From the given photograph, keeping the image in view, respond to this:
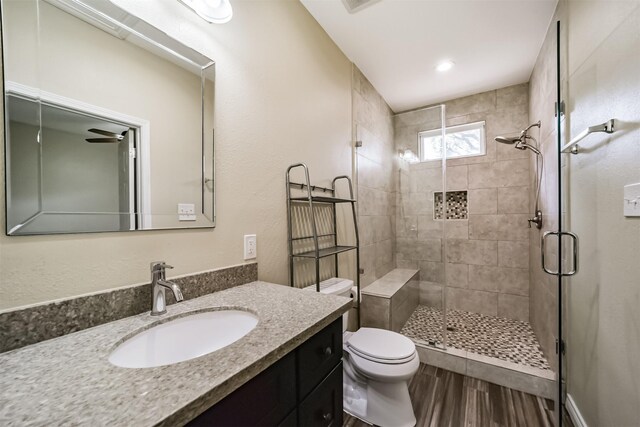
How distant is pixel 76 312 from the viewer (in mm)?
714

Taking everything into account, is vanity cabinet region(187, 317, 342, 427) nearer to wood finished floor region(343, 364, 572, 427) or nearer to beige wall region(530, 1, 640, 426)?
wood finished floor region(343, 364, 572, 427)

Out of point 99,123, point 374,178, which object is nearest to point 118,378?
point 99,123

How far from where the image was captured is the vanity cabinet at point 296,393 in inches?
20.9

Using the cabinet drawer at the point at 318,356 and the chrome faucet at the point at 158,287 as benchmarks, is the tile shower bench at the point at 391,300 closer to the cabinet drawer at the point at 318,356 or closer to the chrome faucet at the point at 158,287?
the cabinet drawer at the point at 318,356

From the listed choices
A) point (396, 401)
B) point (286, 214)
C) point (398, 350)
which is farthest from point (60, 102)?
point (396, 401)

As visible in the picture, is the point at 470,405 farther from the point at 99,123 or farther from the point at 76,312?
the point at 99,123

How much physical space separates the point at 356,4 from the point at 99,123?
1711 millimetres

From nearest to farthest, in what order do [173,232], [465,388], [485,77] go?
1. [173,232]
2. [465,388]
3. [485,77]

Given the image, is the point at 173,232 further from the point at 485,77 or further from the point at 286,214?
the point at 485,77

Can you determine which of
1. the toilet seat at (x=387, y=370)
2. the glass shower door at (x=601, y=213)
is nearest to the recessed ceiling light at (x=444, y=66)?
the glass shower door at (x=601, y=213)

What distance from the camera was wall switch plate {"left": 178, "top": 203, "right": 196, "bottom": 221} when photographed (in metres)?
1.00

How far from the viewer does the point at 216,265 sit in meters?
1.12

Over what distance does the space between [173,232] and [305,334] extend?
650 millimetres

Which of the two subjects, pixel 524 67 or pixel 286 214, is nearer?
pixel 286 214
